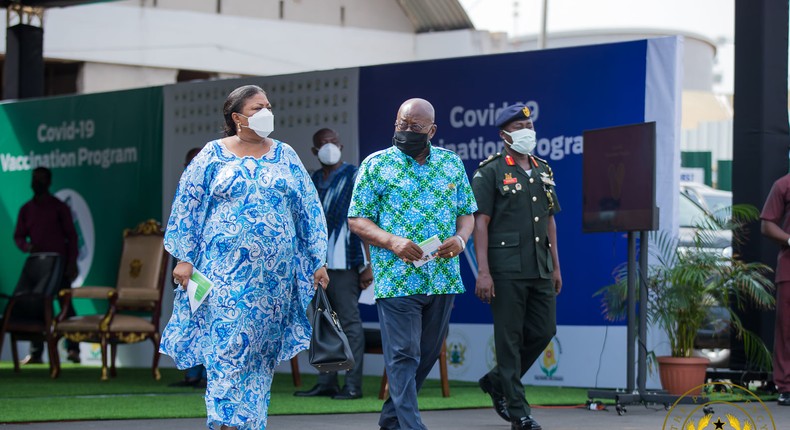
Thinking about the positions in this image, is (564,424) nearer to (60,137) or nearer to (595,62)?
(595,62)

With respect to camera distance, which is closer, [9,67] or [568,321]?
[568,321]

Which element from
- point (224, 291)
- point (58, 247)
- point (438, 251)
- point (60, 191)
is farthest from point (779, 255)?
point (60, 191)

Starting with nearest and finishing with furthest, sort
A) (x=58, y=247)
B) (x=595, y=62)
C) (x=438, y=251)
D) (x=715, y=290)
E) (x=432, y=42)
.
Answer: (x=438, y=251), (x=715, y=290), (x=595, y=62), (x=58, y=247), (x=432, y=42)

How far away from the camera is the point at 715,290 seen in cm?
1017

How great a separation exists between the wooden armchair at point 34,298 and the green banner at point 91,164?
4.43ft

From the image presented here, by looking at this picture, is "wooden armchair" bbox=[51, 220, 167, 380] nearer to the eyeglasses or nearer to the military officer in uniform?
the military officer in uniform

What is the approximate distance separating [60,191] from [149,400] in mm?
6160

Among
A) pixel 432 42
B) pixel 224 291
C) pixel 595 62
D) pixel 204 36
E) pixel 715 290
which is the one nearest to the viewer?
pixel 224 291

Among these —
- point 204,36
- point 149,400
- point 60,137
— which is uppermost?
point 204,36

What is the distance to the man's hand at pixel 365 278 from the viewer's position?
10.3 m

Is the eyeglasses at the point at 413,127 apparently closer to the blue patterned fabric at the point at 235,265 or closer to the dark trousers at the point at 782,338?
the blue patterned fabric at the point at 235,265

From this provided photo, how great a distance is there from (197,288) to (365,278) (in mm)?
4216

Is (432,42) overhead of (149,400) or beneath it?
overhead

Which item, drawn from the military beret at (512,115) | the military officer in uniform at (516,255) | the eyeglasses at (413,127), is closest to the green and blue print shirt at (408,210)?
the eyeglasses at (413,127)
